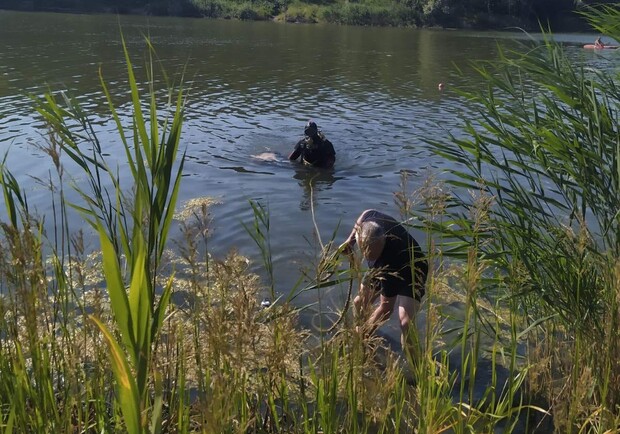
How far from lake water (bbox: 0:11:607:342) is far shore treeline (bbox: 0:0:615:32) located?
67.3 ft

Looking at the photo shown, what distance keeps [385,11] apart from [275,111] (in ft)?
146

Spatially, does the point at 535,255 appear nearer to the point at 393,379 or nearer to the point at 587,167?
the point at 587,167

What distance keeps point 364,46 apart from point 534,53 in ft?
112

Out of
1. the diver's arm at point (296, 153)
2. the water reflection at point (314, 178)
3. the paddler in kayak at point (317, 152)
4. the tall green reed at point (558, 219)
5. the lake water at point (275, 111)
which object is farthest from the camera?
the diver's arm at point (296, 153)

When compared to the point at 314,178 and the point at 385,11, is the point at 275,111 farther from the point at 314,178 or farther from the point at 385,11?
the point at 385,11

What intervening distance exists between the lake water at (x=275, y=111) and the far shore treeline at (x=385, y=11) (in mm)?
20516

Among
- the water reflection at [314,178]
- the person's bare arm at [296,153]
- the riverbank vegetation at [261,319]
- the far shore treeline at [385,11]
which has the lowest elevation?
the water reflection at [314,178]

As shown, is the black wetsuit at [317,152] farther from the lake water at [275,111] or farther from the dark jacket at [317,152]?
the lake water at [275,111]

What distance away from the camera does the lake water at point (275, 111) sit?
978 cm

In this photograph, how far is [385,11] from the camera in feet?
193

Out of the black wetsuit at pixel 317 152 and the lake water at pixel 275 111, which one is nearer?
the lake water at pixel 275 111

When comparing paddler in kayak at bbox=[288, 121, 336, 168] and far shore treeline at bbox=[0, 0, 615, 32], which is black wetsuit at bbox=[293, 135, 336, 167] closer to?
paddler in kayak at bbox=[288, 121, 336, 168]

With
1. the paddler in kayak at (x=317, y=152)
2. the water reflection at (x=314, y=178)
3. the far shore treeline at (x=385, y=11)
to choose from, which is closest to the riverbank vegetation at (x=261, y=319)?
the water reflection at (x=314, y=178)

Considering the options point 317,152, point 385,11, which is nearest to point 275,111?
point 317,152
